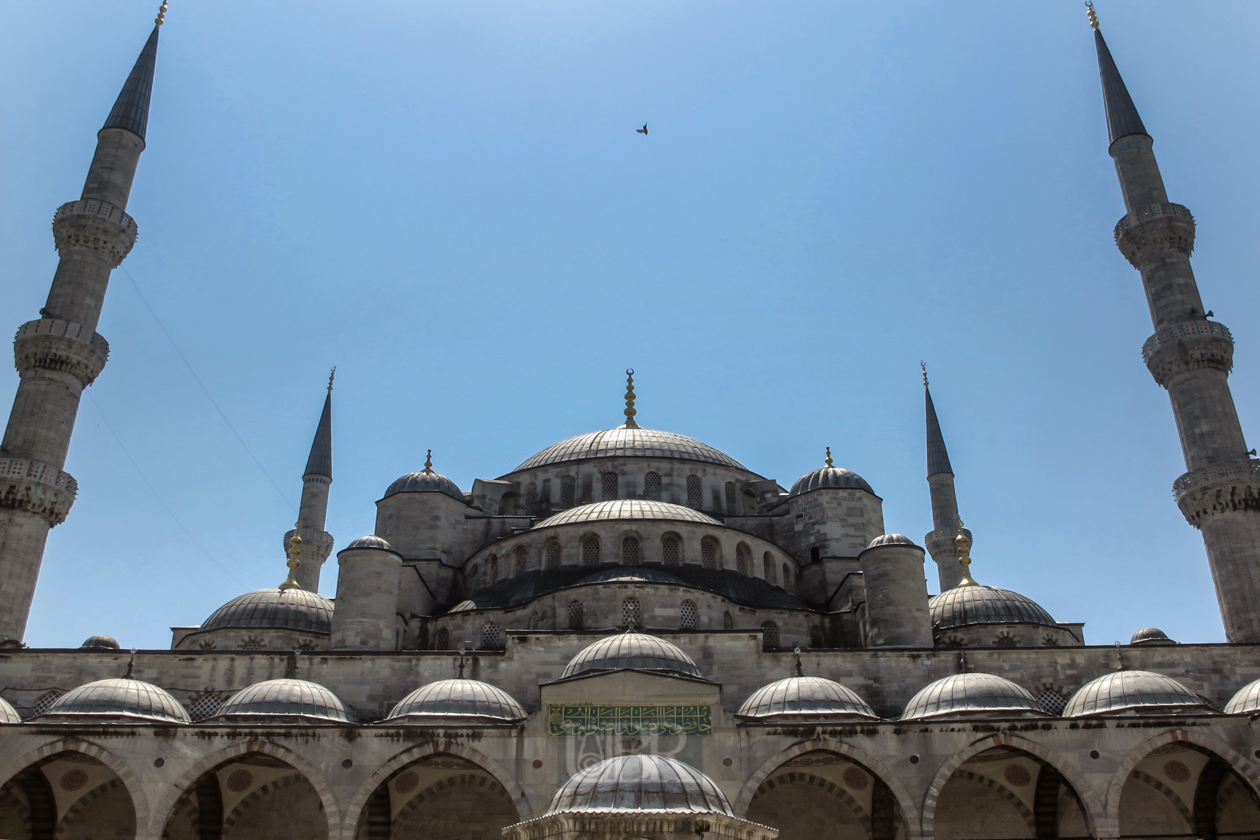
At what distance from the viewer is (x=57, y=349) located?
20.9 meters

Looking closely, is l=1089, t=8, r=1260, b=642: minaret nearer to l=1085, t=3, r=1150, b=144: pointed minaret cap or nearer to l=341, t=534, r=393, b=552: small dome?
l=1085, t=3, r=1150, b=144: pointed minaret cap

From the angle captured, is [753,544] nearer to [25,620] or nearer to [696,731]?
[696,731]

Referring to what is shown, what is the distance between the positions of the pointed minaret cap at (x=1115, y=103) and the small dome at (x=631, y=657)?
1690cm

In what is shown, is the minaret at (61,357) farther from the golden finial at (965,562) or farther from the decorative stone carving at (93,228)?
the golden finial at (965,562)

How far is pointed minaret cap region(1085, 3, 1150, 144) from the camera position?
24.2 metres

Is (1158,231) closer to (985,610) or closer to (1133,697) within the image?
(985,610)

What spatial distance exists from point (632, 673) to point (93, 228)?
51.2 feet

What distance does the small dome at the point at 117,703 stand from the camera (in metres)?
14.9

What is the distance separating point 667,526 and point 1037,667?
7.18 meters

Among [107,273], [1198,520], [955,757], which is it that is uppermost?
[107,273]

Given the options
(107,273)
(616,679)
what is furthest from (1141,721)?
(107,273)

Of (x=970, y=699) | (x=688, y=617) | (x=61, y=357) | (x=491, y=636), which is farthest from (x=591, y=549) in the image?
(x=61, y=357)

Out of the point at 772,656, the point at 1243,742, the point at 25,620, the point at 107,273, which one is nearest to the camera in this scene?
the point at 1243,742

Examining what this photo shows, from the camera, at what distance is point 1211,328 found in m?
21.2
